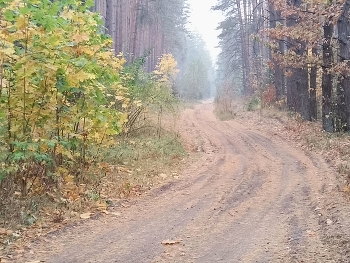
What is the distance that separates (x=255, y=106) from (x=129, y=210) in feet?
71.8

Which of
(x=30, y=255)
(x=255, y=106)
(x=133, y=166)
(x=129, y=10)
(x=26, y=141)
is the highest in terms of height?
(x=129, y=10)

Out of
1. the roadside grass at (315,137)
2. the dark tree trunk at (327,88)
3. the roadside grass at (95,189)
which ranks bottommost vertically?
the roadside grass at (95,189)

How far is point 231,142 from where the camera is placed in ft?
53.2

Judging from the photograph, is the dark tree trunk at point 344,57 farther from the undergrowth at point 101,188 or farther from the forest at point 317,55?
the undergrowth at point 101,188

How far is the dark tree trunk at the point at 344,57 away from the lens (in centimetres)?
1326

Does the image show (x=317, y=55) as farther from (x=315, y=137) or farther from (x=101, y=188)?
(x=101, y=188)

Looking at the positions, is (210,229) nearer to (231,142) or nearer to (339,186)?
(339,186)

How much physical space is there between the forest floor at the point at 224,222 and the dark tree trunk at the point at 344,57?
419 centimetres

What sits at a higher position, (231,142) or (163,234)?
(231,142)

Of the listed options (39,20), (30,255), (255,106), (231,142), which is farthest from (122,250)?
(255,106)

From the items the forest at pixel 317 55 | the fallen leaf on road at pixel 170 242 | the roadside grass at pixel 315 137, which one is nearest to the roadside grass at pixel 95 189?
the fallen leaf on road at pixel 170 242

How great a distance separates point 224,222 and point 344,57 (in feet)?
31.6

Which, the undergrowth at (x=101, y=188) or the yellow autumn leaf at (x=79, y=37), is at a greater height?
the yellow autumn leaf at (x=79, y=37)

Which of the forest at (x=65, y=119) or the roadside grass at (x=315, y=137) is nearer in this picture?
the forest at (x=65, y=119)
